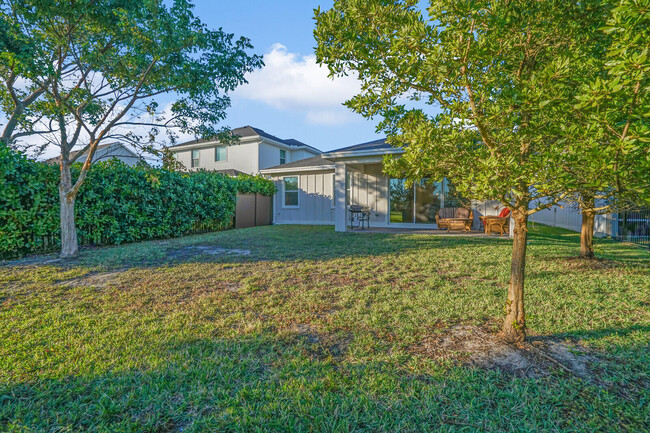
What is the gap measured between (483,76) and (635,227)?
10.5 meters

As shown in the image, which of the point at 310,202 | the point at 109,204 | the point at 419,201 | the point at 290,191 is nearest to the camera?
the point at 109,204

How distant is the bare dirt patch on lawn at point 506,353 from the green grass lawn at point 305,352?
4 centimetres

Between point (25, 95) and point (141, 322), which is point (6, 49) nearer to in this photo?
point (25, 95)

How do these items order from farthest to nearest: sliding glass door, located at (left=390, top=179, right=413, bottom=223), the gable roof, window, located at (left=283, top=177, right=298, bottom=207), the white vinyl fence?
1. window, located at (left=283, top=177, right=298, bottom=207)
2. sliding glass door, located at (left=390, top=179, right=413, bottom=223)
3. the gable roof
4. the white vinyl fence

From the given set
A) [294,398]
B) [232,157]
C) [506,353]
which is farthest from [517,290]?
[232,157]

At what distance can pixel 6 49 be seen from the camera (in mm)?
5105

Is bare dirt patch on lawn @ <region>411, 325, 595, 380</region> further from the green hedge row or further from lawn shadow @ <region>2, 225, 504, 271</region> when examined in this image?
the green hedge row

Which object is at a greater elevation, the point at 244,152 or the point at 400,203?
→ the point at 244,152

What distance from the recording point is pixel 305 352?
250 cm

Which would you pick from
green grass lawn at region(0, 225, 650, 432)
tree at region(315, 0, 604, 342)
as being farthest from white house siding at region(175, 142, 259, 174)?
tree at region(315, 0, 604, 342)

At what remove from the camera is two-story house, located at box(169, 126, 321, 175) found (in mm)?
19922

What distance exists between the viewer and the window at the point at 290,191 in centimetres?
1580

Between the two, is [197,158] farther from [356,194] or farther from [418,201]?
[418,201]

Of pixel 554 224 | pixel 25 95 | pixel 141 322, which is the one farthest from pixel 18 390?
pixel 554 224
